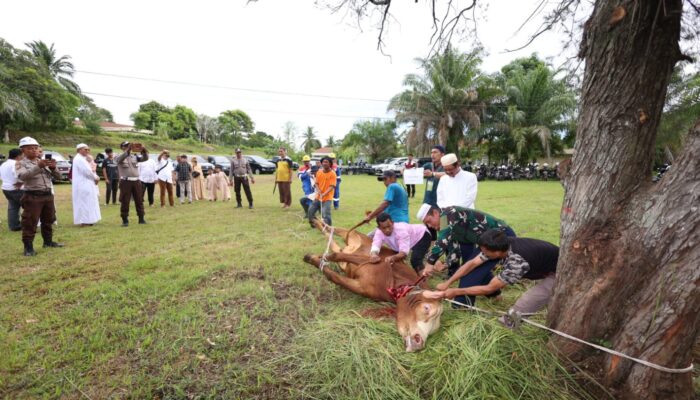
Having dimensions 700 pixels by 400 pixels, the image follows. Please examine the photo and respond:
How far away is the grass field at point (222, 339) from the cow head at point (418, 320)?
8 centimetres

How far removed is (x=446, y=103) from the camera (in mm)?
24578

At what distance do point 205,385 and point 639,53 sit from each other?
3.66m

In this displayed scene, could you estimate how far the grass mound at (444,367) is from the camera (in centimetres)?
225

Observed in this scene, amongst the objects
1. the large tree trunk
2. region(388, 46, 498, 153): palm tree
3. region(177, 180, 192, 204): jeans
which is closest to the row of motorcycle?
A: region(388, 46, 498, 153): palm tree

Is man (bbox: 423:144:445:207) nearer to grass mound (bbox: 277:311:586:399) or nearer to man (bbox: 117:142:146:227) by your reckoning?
grass mound (bbox: 277:311:586:399)

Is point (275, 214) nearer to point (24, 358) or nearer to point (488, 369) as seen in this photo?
point (24, 358)

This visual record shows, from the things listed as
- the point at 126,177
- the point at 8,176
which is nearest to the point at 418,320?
the point at 126,177

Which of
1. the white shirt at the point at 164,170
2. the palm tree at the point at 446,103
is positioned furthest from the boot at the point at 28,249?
the palm tree at the point at 446,103

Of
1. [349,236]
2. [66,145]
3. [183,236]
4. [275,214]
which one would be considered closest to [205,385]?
[349,236]

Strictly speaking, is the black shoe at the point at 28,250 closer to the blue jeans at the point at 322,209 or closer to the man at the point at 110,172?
the blue jeans at the point at 322,209

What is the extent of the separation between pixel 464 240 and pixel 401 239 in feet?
2.49

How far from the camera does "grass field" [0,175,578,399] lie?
2393mm

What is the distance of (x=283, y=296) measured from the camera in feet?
12.9

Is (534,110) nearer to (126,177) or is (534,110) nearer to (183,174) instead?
(183,174)
